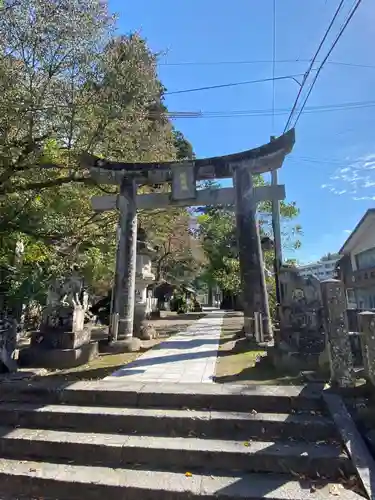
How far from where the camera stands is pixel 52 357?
640 cm

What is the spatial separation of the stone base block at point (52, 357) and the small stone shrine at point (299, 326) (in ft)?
12.6

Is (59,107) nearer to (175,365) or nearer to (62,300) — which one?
(62,300)

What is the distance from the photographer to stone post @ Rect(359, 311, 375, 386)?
155 inches

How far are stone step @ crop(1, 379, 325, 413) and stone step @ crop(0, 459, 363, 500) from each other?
3.22ft

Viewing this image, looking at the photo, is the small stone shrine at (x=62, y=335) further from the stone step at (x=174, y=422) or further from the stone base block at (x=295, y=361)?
the stone base block at (x=295, y=361)

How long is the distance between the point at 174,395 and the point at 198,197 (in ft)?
18.6

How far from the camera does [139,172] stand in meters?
8.77

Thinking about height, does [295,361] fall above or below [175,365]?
above

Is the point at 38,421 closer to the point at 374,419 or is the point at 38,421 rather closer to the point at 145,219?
the point at 374,419

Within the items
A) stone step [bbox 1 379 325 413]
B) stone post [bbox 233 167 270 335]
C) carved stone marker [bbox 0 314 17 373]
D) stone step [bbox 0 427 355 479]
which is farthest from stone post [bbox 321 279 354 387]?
carved stone marker [bbox 0 314 17 373]

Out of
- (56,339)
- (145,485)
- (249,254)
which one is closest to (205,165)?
(249,254)

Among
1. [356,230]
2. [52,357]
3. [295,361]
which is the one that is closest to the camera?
[295,361]

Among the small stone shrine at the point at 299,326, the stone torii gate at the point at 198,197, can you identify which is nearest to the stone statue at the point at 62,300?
the stone torii gate at the point at 198,197

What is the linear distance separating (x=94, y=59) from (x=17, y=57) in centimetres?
171
